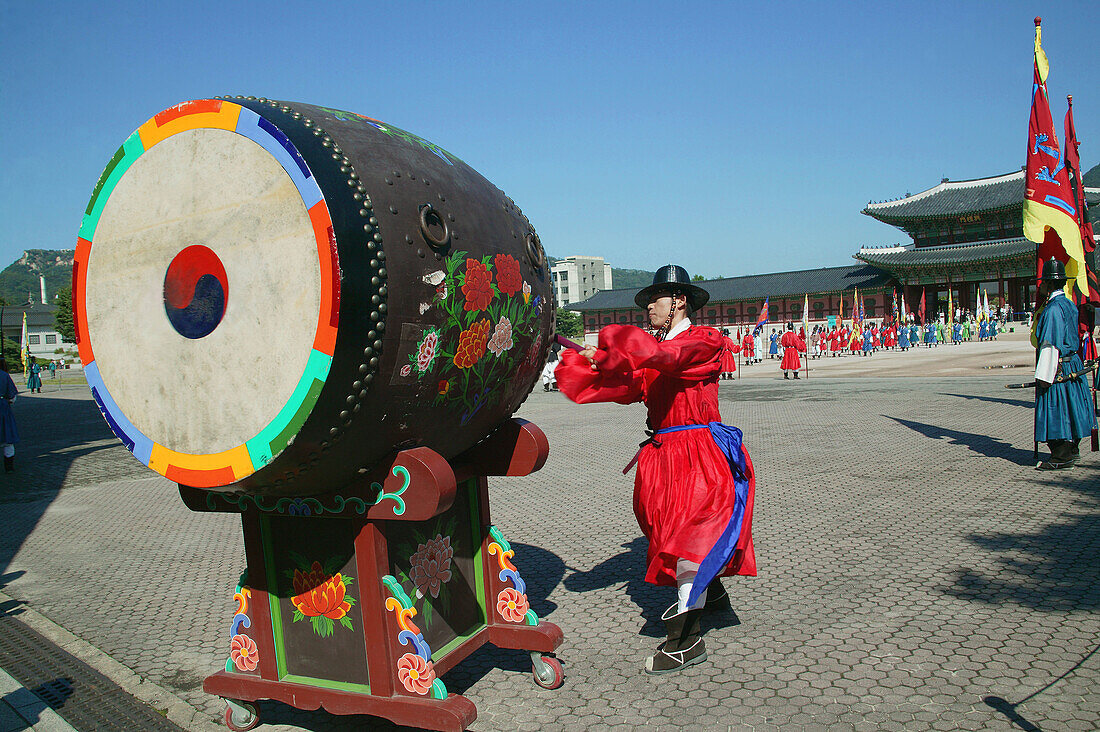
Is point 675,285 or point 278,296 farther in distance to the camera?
point 675,285

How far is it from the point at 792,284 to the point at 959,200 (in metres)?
11.2

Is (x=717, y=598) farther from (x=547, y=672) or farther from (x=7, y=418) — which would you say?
(x=7, y=418)

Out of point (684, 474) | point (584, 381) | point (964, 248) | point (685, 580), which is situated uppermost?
point (964, 248)

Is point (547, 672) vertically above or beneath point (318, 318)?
beneath

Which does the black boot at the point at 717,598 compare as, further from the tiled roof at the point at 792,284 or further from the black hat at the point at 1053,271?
the tiled roof at the point at 792,284

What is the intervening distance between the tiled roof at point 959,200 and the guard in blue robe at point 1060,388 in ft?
141

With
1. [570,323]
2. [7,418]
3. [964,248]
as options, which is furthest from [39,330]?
[964,248]

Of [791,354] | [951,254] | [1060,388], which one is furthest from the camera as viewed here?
[951,254]

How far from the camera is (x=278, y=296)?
2.42m

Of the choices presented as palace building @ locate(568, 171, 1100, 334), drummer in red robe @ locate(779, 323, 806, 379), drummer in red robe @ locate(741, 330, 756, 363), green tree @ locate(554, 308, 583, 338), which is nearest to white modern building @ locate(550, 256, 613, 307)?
green tree @ locate(554, 308, 583, 338)

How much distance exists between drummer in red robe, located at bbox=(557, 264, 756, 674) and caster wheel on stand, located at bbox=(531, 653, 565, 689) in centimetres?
42

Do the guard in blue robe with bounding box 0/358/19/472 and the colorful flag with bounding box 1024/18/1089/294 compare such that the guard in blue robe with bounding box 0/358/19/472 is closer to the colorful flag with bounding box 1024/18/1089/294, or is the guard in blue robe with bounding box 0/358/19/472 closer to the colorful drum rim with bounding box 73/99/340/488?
the colorful drum rim with bounding box 73/99/340/488

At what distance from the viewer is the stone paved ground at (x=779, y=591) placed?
3088mm

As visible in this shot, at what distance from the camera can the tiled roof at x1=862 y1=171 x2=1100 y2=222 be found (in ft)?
149
